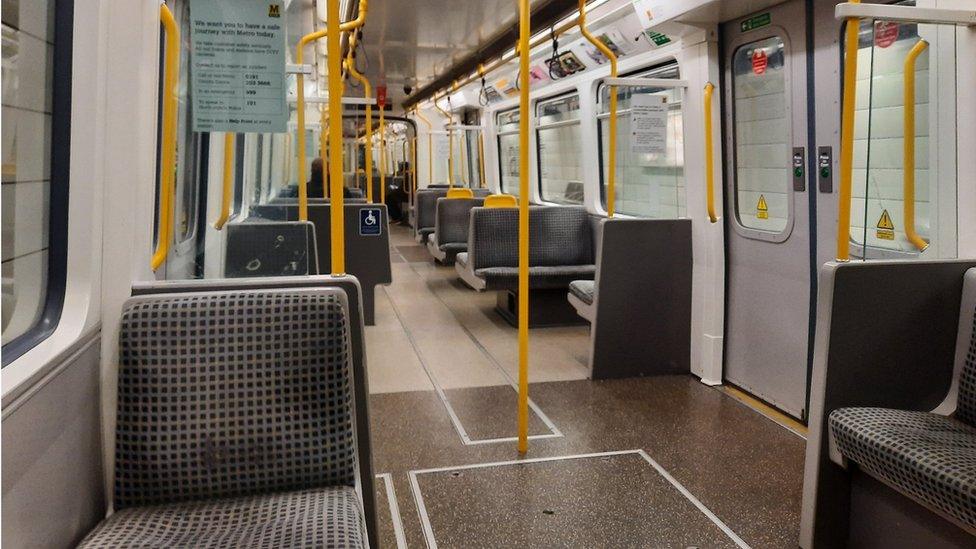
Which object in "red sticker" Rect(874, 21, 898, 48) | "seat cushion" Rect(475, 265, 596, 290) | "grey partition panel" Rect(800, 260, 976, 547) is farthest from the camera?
"seat cushion" Rect(475, 265, 596, 290)

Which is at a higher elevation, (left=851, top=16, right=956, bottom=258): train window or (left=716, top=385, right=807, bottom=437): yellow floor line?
(left=851, top=16, right=956, bottom=258): train window

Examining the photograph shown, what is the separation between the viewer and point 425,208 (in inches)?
405

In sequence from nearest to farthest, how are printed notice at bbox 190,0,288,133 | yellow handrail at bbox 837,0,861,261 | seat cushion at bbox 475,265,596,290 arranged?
printed notice at bbox 190,0,288,133, yellow handrail at bbox 837,0,861,261, seat cushion at bbox 475,265,596,290

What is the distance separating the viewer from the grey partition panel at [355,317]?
2002 mm

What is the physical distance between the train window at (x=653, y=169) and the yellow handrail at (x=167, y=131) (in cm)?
281

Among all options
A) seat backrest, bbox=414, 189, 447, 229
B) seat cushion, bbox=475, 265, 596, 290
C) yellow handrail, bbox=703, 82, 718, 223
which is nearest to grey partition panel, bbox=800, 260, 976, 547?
yellow handrail, bbox=703, 82, 718, 223

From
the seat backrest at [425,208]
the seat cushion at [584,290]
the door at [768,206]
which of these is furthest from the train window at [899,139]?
the seat backrest at [425,208]

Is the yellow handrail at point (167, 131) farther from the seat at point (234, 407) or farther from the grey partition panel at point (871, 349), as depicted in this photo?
the grey partition panel at point (871, 349)

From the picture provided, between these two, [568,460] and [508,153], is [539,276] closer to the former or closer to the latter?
[568,460]

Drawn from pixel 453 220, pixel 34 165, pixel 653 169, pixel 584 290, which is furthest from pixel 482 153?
pixel 34 165

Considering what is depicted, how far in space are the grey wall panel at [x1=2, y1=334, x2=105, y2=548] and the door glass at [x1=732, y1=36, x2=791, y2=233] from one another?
3210 millimetres

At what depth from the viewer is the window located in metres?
1.52

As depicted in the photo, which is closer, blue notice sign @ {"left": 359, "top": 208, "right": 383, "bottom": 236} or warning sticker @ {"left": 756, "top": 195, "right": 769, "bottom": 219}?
warning sticker @ {"left": 756, "top": 195, "right": 769, "bottom": 219}

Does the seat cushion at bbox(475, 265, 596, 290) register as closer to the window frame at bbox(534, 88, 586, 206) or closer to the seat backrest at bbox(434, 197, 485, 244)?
the window frame at bbox(534, 88, 586, 206)
